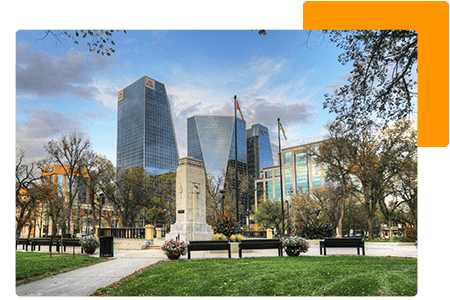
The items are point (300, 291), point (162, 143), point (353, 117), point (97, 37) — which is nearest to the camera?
point (300, 291)

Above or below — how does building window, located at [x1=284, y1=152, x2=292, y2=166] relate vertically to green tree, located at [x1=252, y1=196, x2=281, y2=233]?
above

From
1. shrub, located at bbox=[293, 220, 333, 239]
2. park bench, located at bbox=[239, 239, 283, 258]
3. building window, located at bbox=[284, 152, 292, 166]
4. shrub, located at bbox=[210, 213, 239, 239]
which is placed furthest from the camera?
building window, located at bbox=[284, 152, 292, 166]

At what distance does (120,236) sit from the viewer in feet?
74.3

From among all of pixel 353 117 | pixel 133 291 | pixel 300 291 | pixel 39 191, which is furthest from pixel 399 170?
pixel 39 191

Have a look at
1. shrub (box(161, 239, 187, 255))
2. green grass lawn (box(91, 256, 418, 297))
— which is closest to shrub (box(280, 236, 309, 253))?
green grass lawn (box(91, 256, 418, 297))

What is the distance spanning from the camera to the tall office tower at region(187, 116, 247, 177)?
53.1 meters

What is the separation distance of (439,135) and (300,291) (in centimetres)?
427

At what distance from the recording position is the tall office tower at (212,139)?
53.1 m

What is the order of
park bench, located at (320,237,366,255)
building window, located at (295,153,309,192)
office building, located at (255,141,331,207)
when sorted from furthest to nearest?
building window, located at (295,153,309,192)
office building, located at (255,141,331,207)
park bench, located at (320,237,366,255)

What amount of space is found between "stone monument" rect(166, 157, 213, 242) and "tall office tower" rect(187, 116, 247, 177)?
3059 centimetres

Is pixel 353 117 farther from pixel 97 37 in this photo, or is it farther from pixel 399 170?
pixel 399 170

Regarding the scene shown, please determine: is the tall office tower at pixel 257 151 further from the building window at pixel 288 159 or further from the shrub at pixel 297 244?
the shrub at pixel 297 244

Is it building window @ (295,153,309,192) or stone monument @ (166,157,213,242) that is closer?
stone monument @ (166,157,213,242)

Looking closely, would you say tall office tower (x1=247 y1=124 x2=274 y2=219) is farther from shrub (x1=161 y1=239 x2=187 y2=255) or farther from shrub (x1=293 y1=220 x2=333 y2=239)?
shrub (x1=161 y1=239 x2=187 y2=255)
